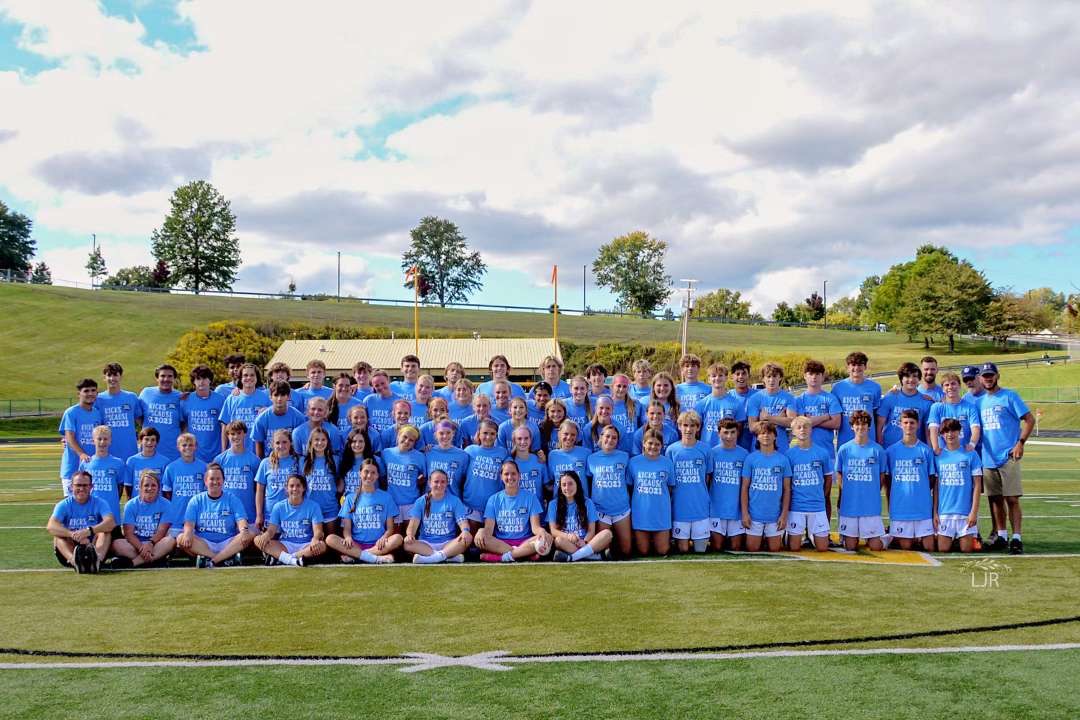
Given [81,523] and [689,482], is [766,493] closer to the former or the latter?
[689,482]

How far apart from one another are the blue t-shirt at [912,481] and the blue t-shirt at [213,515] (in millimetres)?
6198

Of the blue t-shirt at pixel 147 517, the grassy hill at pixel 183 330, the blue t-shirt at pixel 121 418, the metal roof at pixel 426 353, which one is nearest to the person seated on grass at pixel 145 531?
the blue t-shirt at pixel 147 517

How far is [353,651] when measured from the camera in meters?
5.33

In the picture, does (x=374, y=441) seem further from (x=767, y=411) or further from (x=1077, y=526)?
(x=1077, y=526)

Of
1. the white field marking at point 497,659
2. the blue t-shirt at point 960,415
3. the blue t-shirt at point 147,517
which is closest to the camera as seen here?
the white field marking at point 497,659

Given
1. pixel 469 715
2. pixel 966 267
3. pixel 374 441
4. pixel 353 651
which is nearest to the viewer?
pixel 469 715

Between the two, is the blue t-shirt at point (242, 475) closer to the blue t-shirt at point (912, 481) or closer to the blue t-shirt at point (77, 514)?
the blue t-shirt at point (77, 514)

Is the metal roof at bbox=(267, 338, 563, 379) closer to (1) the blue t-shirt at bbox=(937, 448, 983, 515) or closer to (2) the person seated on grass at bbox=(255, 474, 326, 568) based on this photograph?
(2) the person seated on grass at bbox=(255, 474, 326, 568)

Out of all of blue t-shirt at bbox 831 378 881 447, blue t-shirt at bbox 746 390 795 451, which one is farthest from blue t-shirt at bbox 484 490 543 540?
blue t-shirt at bbox 831 378 881 447

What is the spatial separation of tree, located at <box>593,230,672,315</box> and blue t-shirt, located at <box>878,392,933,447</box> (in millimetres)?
92798

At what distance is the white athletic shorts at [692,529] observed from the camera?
860 cm

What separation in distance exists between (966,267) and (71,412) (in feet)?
217

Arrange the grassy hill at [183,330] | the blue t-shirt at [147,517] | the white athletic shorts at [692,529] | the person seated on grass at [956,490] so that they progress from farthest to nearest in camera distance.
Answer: the grassy hill at [183,330]
the white athletic shorts at [692,529]
the person seated on grass at [956,490]
the blue t-shirt at [147,517]

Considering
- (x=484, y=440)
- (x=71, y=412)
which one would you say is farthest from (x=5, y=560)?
(x=484, y=440)
